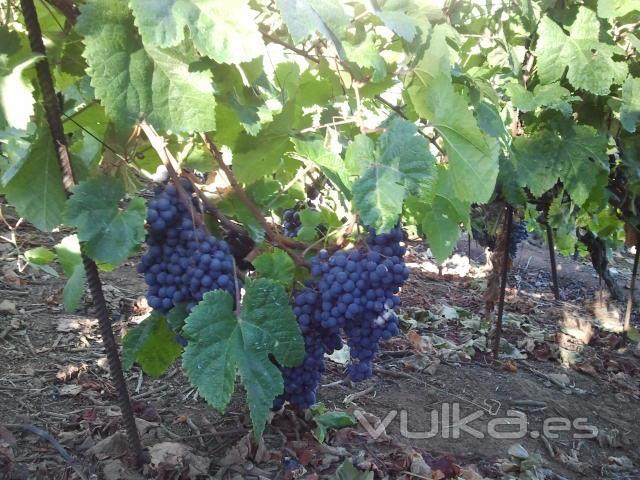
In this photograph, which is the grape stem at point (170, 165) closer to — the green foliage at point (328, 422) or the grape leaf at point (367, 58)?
the grape leaf at point (367, 58)

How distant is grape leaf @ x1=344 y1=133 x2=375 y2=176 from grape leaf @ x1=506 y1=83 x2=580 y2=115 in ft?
5.25

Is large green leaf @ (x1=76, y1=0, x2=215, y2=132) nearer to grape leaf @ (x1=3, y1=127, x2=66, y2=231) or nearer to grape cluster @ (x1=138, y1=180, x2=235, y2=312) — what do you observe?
grape cluster @ (x1=138, y1=180, x2=235, y2=312)

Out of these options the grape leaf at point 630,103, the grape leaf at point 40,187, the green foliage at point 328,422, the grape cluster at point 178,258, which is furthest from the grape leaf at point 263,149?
the grape leaf at point 630,103

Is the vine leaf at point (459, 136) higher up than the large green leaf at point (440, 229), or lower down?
higher up

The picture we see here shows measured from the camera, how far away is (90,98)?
1642mm

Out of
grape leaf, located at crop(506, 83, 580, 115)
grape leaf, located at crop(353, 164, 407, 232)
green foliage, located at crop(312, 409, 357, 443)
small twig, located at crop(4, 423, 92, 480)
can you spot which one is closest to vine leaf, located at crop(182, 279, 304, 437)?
grape leaf, located at crop(353, 164, 407, 232)

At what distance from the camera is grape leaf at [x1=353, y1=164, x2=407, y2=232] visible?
1.33 m

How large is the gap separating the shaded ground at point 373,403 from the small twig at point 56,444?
0.02m

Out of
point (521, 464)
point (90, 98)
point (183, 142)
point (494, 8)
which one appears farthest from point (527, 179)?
point (90, 98)

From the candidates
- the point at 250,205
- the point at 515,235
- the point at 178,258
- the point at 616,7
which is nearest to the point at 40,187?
the point at 178,258

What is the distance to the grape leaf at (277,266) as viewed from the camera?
164 centimetres

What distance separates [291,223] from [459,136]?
0.67 m

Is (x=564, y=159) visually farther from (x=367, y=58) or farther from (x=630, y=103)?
(x=367, y=58)

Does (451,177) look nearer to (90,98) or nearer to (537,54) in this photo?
(90,98)
